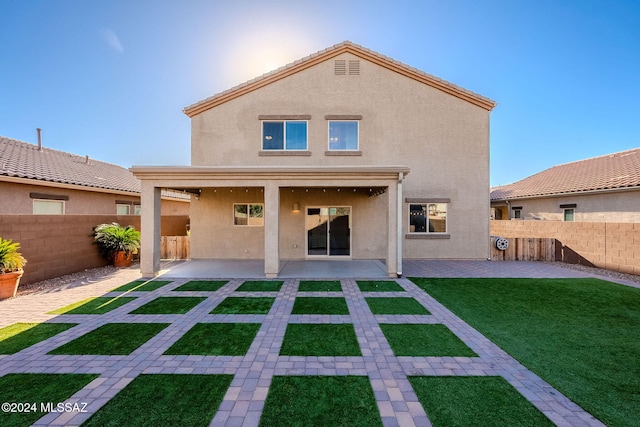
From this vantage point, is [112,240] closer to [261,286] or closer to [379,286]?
[261,286]

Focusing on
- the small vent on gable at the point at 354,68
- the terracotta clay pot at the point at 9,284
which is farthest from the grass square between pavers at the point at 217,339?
the small vent on gable at the point at 354,68

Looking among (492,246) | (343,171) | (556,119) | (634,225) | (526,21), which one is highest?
(526,21)

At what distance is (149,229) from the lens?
344 inches

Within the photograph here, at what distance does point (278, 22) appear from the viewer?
11875mm

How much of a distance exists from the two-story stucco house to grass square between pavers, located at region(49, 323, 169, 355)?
7.05 m

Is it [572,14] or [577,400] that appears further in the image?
[572,14]

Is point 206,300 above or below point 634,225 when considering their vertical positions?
below

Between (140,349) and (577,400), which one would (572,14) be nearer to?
(577,400)

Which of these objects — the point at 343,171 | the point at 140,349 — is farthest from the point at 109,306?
the point at 343,171

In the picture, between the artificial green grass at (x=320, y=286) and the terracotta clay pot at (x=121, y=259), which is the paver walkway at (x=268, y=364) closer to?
the artificial green grass at (x=320, y=286)

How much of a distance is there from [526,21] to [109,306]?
61.3 feet

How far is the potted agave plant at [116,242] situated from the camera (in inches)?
407

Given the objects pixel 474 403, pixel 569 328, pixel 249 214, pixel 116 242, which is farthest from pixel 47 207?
pixel 569 328

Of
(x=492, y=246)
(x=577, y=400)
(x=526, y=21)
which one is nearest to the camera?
(x=577, y=400)
